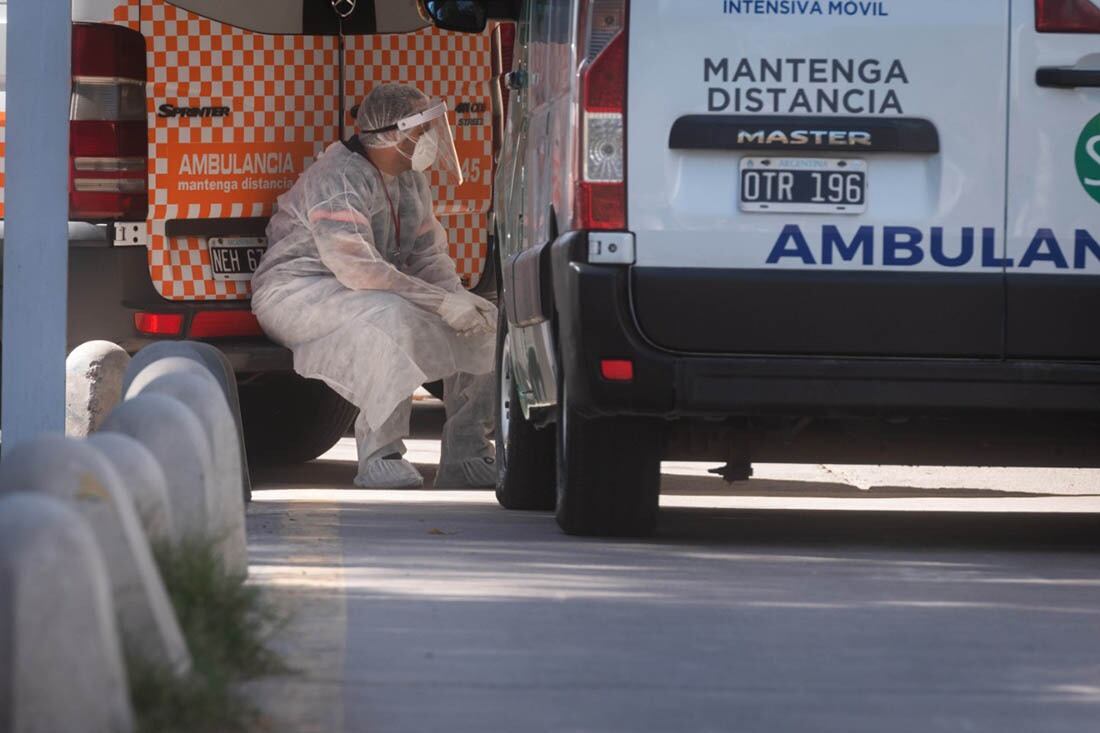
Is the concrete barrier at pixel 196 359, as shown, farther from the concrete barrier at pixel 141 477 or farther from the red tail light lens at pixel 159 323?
the concrete barrier at pixel 141 477

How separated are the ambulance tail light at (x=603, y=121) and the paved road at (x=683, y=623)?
905 mm

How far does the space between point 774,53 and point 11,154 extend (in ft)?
7.87

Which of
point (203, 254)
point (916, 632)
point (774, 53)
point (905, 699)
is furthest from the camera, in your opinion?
point (203, 254)

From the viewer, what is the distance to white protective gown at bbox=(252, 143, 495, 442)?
31.5 ft

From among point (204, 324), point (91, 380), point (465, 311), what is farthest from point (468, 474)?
point (91, 380)

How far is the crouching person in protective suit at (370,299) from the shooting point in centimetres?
962

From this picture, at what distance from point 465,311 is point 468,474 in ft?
2.44

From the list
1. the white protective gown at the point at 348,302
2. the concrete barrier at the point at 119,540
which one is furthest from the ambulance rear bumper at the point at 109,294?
the concrete barrier at the point at 119,540

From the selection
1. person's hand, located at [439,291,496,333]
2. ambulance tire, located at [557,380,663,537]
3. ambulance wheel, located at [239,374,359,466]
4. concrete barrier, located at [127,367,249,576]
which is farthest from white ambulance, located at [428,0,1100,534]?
ambulance wheel, located at [239,374,359,466]

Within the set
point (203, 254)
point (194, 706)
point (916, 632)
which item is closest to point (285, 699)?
point (194, 706)

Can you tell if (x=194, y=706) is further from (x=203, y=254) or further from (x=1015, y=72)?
(x=203, y=254)

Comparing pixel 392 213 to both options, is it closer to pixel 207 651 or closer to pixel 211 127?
pixel 211 127

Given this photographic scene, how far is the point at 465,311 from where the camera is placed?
9656 millimetres

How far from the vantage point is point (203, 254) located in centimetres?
955
